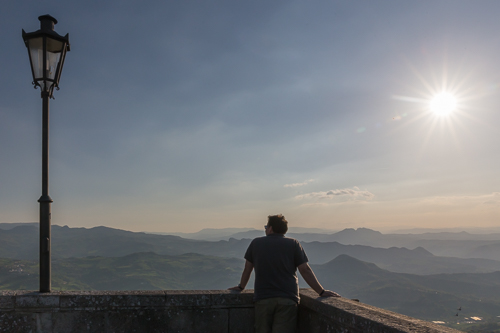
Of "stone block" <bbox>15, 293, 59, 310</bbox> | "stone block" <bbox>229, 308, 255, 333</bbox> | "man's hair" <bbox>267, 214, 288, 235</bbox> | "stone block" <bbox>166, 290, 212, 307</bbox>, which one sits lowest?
"stone block" <bbox>229, 308, 255, 333</bbox>

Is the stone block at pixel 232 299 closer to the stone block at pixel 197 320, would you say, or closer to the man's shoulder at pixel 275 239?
the stone block at pixel 197 320

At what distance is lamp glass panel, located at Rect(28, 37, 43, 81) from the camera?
5.46 meters

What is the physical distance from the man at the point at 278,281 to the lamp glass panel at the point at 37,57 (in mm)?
4426

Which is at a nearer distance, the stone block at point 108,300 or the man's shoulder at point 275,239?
the man's shoulder at point 275,239

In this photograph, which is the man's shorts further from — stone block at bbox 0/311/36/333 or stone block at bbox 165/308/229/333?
stone block at bbox 0/311/36/333

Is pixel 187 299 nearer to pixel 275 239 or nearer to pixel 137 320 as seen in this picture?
pixel 137 320

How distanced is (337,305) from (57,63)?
18.4ft

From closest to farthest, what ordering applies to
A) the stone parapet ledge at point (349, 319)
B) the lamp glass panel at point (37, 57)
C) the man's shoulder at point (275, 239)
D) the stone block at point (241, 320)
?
the stone parapet ledge at point (349, 319)
the man's shoulder at point (275, 239)
the stone block at point (241, 320)
the lamp glass panel at point (37, 57)

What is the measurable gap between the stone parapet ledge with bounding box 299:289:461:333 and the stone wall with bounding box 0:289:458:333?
0.5 inches

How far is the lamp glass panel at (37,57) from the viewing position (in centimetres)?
546

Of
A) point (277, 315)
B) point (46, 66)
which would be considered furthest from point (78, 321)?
point (46, 66)

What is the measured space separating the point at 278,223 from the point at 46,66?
4437 millimetres

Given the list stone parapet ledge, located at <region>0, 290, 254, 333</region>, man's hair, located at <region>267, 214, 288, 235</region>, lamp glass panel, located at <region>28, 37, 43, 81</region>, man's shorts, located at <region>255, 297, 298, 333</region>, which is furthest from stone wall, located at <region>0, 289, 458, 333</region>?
lamp glass panel, located at <region>28, 37, 43, 81</region>

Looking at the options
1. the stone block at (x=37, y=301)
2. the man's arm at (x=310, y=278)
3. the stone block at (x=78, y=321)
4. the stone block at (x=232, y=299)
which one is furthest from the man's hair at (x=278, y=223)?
the stone block at (x=37, y=301)
